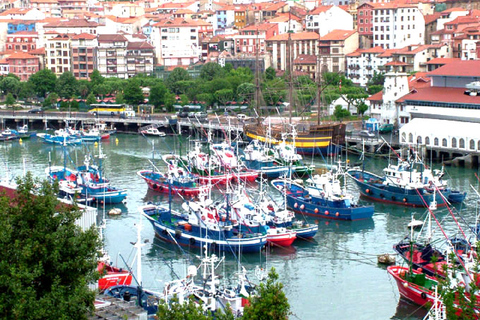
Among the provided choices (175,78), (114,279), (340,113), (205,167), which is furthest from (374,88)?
(114,279)

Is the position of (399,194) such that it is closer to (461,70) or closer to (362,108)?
(461,70)

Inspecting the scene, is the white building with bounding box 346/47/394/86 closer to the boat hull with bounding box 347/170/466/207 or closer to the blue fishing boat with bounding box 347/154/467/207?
the boat hull with bounding box 347/170/466/207

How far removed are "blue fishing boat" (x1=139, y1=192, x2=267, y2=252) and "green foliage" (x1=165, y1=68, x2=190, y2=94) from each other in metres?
Result: 35.5

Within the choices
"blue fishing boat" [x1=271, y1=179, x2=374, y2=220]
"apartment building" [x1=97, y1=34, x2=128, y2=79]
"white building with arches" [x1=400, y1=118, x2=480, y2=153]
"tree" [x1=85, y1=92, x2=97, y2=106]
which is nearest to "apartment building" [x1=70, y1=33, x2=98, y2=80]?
"apartment building" [x1=97, y1=34, x2=128, y2=79]

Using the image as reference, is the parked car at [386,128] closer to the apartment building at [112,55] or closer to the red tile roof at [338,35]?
the red tile roof at [338,35]

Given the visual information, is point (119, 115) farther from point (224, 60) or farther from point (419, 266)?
point (419, 266)

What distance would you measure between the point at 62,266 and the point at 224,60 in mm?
55583

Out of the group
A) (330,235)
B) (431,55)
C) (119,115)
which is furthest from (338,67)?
(330,235)

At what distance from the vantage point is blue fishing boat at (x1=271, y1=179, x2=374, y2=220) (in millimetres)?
32250

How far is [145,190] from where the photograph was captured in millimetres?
38188

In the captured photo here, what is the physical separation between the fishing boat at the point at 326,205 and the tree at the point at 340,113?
66.1 feet

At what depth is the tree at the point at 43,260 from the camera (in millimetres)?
16469

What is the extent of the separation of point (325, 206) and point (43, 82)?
39.4 metres

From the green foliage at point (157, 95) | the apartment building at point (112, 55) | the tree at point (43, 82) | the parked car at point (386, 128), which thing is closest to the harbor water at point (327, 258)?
the parked car at point (386, 128)
